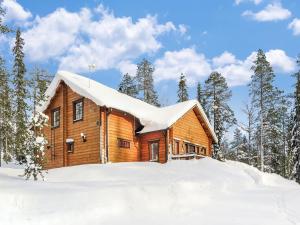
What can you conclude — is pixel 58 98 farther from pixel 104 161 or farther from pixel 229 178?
pixel 229 178

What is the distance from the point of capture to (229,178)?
69.9ft

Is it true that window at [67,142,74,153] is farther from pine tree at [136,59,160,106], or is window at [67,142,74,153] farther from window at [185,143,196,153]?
pine tree at [136,59,160,106]

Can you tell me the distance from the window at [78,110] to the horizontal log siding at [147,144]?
4333 mm

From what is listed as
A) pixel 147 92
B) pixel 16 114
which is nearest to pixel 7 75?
pixel 16 114

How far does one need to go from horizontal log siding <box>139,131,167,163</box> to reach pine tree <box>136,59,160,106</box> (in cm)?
2741

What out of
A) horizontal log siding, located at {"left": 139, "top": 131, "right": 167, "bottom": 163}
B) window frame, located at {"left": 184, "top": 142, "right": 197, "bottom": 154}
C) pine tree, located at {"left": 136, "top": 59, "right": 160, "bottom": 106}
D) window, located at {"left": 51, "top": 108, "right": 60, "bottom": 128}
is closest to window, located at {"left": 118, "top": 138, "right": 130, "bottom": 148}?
horizontal log siding, located at {"left": 139, "top": 131, "right": 167, "bottom": 163}

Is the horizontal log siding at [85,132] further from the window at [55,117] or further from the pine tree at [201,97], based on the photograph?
the pine tree at [201,97]

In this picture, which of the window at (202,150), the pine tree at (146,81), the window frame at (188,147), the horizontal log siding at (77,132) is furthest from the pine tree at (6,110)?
the pine tree at (146,81)

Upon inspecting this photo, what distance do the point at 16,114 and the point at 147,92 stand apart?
4143 centimetres

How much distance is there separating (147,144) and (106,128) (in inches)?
138

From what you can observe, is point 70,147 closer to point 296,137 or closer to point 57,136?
point 57,136

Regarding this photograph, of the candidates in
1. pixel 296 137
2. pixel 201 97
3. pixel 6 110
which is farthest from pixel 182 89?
pixel 6 110

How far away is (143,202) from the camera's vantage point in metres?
13.9

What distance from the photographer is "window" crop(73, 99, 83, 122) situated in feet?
95.2
